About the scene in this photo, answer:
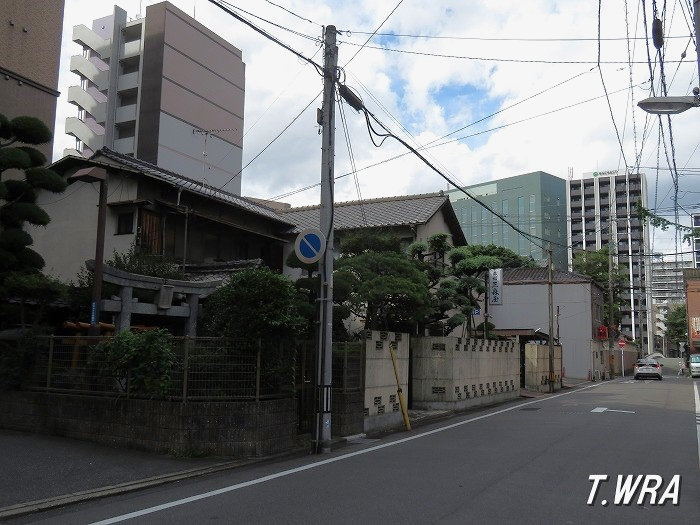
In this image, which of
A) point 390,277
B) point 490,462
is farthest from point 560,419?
point 490,462

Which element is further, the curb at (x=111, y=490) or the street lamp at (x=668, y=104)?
the street lamp at (x=668, y=104)

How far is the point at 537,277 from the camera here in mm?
49062

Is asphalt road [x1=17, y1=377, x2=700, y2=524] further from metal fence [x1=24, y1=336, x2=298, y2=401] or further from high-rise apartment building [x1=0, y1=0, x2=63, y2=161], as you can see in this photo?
high-rise apartment building [x1=0, y1=0, x2=63, y2=161]

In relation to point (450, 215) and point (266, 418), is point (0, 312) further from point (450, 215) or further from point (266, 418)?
point (450, 215)

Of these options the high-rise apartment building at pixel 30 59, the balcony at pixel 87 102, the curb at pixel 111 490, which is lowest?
the curb at pixel 111 490

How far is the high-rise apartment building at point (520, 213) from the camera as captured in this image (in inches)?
2781

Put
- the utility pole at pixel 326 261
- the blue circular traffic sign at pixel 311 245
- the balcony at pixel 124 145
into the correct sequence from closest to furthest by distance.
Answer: the utility pole at pixel 326 261 → the blue circular traffic sign at pixel 311 245 → the balcony at pixel 124 145

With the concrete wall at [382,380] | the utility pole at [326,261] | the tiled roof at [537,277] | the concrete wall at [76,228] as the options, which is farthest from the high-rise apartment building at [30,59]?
the tiled roof at [537,277]

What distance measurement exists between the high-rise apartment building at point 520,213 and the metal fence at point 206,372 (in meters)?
50.5

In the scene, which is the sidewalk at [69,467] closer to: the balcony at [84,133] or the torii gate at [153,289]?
the torii gate at [153,289]

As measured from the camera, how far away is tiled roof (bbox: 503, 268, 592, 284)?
159 ft

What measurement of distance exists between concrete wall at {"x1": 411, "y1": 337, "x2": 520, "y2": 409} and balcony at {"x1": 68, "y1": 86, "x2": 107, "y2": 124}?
116 feet

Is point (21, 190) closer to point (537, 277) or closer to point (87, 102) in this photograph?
point (87, 102)

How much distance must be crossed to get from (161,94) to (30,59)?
57.4 ft
